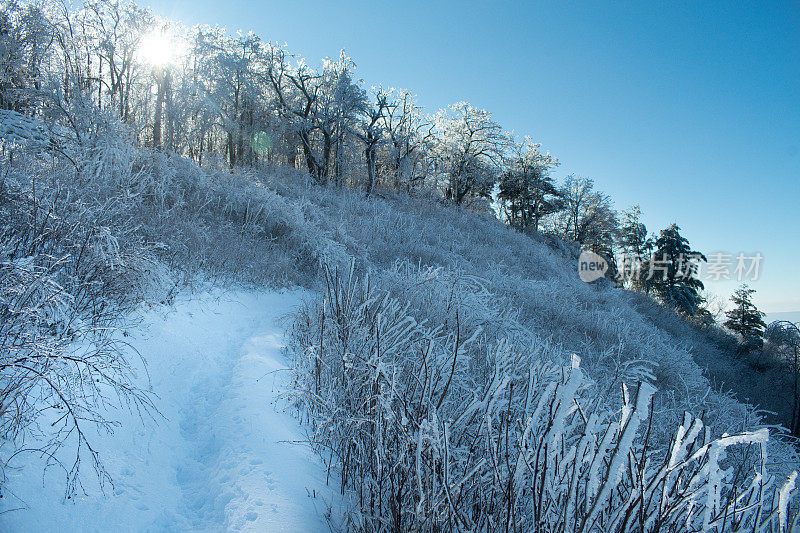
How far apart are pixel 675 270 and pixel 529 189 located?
1493cm

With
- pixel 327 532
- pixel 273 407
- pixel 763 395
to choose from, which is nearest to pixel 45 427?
pixel 273 407

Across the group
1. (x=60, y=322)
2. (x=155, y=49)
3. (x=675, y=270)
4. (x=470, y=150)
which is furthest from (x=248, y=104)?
(x=675, y=270)

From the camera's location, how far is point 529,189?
1480 inches

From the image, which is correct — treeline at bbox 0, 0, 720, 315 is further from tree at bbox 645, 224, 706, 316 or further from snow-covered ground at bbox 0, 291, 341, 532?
snow-covered ground at bbox 0, 291, 341, 532

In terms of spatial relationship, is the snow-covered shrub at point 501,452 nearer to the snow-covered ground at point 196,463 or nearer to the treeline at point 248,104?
the snow-covered ground at point 196,463

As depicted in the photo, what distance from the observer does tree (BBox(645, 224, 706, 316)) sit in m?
27.5

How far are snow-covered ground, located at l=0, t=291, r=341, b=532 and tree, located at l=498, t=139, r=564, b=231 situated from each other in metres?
34.6

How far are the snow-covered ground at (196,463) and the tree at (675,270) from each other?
3089 centimetres

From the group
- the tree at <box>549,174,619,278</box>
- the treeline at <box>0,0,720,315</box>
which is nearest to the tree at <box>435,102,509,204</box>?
the treeline at <box>0,0,720,315</box>

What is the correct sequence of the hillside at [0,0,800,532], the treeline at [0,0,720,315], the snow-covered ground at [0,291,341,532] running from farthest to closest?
the treeline at [0,0,720,315] → the snow-covered ground at [0,291,341,532] → the hillside at [0,0,800,532]

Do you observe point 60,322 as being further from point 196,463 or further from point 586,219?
point 586,219

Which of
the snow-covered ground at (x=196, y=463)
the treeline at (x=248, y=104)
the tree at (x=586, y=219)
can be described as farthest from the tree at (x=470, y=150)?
the snow-covered ground at (x=196, y=463)

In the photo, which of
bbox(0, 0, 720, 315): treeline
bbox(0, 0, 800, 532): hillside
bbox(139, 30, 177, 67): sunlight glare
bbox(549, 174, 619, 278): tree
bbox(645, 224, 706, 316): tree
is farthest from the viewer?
bbox(549, 174, 619, 278): tree

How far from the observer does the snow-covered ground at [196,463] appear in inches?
86.0
